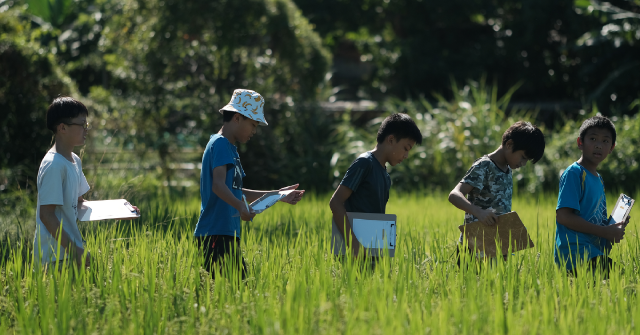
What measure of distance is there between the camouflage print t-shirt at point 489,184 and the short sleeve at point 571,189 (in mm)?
310

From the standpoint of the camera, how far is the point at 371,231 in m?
3.28

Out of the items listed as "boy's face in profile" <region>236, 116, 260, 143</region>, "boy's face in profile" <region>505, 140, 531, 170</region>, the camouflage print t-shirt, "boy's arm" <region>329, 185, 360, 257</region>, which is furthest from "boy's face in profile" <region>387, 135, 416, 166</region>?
"boy's face in profile" <region>236, 116, 260, 143</region>

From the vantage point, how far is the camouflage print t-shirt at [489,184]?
3.59 metres

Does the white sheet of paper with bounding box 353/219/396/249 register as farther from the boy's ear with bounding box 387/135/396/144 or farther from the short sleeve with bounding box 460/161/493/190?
the short sleeve with bounding box 460/161/493/190

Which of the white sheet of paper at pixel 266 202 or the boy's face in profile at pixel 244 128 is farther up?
the boy's face in profile at pixel 244 128

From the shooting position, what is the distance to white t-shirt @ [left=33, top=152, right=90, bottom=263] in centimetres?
292

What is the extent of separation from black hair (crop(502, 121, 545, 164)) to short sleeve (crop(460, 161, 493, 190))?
0.21 metres

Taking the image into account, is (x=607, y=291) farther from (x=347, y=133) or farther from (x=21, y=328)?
(x=347, y=133)

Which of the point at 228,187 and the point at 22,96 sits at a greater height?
the point at 22,96

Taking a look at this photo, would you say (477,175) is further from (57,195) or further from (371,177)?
(57,195)

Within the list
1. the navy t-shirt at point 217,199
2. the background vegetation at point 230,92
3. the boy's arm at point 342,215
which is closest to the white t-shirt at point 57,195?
the navy t-shirt at point 217,199

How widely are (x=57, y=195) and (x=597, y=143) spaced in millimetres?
2882

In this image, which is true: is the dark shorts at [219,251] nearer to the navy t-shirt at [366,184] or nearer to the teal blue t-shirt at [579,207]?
the navy t-shirt at [366,184]

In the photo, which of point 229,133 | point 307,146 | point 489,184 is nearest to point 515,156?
point 489,184
